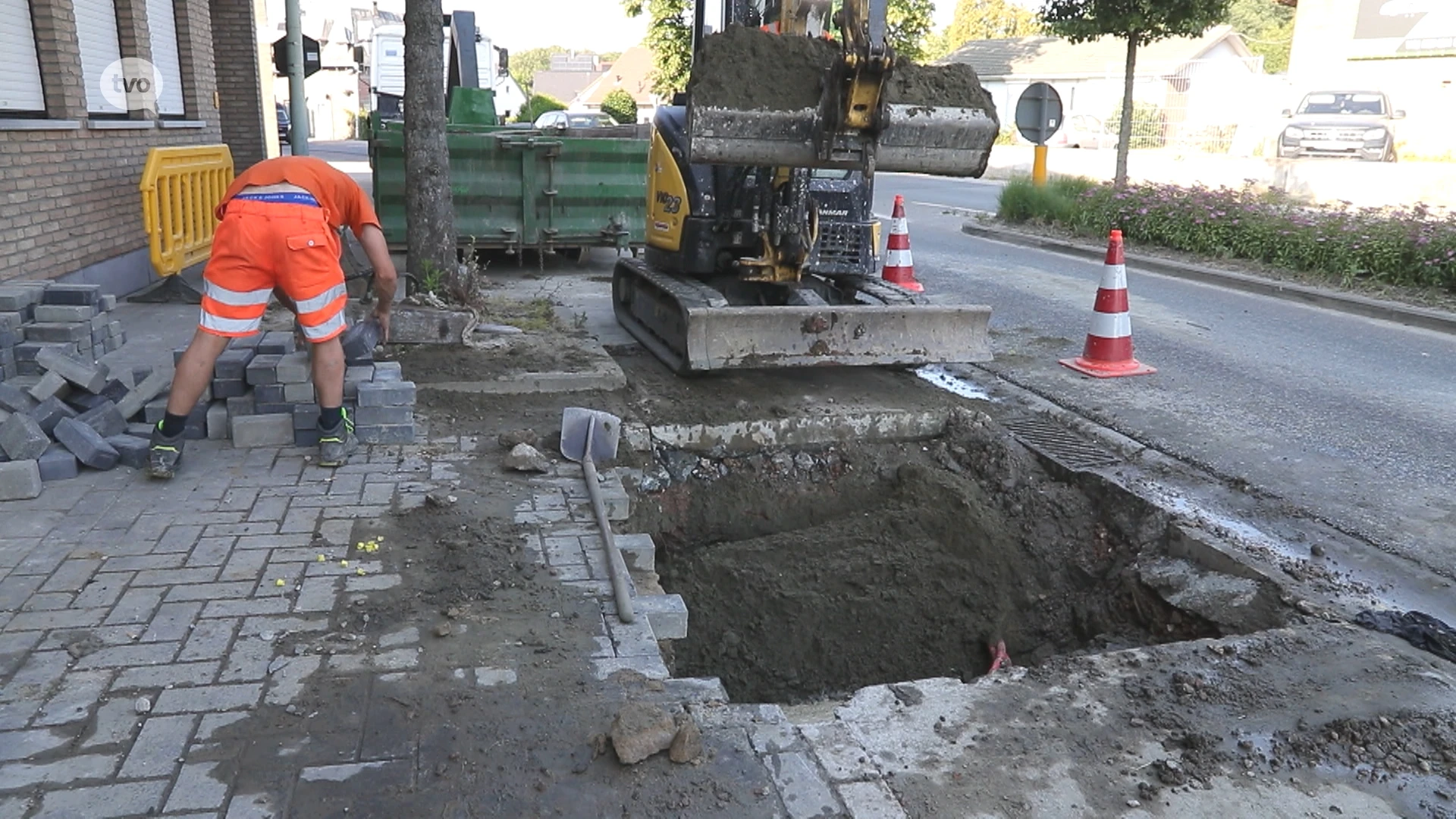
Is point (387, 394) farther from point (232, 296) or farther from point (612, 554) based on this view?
point (612, 554)

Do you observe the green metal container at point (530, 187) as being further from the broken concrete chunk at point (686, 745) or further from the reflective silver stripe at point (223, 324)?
the broken concrete chunk at point (686, 745)

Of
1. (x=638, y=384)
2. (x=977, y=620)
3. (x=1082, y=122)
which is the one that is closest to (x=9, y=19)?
(x=638, y=384)

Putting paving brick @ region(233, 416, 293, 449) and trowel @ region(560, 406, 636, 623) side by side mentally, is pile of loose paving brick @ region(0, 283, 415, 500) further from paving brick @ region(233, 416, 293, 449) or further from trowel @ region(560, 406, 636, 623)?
trowel @ region(560, 406, 636, 623)

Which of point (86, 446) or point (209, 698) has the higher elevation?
point (86, 446)

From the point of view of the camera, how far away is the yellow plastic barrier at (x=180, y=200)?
876 centimetres

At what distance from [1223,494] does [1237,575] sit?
1.02 m

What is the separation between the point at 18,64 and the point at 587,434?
5.73 meters

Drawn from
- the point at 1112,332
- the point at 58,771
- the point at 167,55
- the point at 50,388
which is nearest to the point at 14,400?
the point at 50,388

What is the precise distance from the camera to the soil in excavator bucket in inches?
212

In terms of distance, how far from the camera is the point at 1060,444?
244 inches

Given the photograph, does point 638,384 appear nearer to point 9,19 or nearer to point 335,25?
point 9,19

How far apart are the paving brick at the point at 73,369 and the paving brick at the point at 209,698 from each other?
2.77 metres

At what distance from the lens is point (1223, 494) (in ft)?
17.8

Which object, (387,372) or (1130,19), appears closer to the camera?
(387,372)
